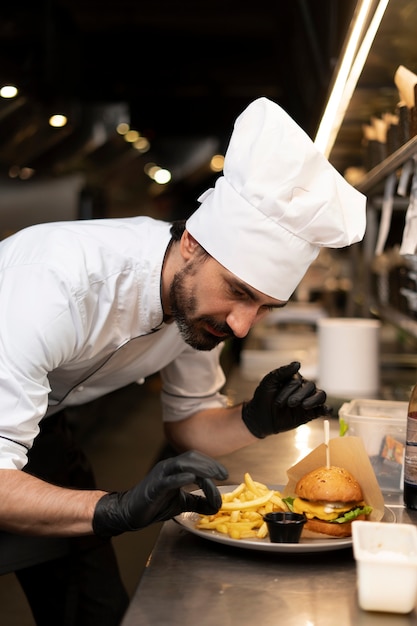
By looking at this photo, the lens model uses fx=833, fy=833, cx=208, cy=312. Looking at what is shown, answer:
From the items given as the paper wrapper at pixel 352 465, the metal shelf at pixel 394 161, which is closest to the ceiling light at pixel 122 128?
the metal shelf at pixel 394 161

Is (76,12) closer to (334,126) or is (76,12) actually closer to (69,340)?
(334,126)

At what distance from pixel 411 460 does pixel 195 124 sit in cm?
1134

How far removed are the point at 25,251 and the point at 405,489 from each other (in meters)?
1.00

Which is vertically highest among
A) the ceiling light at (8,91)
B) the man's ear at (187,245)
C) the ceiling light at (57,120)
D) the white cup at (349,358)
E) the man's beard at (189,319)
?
the ceiling light at (8,91)

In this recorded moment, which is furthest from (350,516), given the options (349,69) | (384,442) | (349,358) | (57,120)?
(57,120)

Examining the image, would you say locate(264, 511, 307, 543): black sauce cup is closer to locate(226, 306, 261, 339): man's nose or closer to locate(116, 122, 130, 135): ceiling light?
locate(226, 306, 261, 339): man's nose

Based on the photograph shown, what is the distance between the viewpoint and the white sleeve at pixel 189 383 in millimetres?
2428

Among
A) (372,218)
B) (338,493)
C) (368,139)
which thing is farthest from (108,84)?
(338,493)

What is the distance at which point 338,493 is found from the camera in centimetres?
160

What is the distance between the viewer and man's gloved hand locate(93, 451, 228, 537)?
4.95 feet

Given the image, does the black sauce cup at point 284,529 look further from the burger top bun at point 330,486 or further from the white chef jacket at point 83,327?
the white chef jacket at point 83,327

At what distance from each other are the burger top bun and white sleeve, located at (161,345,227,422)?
79 centimetres

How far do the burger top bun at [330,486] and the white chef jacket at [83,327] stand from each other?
554 millimetres

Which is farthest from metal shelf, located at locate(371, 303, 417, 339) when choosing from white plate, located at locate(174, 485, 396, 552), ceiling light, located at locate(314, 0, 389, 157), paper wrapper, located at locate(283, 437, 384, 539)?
white plate, located at locate(174, 485, 396, 552)
